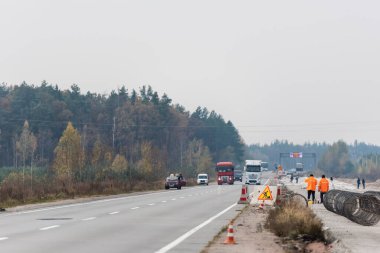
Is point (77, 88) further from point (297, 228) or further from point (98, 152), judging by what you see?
point (297, 228)

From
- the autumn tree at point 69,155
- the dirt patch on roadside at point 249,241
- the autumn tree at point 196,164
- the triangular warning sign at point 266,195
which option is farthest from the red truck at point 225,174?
the dirt patch on roadside at point 249,241

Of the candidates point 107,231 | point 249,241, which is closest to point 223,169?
point 107,231

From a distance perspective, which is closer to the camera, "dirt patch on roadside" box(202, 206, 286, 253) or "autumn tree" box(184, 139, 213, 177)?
"dirt patch on roadside" box(202, 206, 286, 253)

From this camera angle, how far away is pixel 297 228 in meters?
20.4

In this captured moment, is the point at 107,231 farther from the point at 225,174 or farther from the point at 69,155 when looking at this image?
the point at 225,174

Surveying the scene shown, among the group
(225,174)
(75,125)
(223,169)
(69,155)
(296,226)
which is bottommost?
(296,226)

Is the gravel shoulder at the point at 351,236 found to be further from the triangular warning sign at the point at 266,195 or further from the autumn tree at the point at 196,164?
the autumn tree at the point at 196,164

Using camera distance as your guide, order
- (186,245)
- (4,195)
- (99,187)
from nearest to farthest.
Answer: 1. (186,245)
2. (4,195)
3. (99,187)

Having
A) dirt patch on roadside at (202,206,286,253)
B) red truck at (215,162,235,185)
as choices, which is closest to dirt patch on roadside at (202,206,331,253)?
dirt patch on roadside at (202,206,286,253)

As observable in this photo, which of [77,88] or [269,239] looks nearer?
[269,239]

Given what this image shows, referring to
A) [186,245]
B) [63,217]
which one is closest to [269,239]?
[186,245]

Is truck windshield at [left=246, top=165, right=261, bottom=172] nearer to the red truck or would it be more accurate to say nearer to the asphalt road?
the red truck

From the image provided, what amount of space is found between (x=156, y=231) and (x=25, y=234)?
3.69m

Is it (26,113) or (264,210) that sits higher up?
(26,113)
